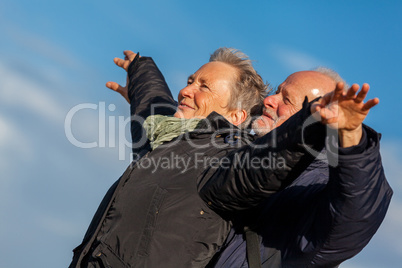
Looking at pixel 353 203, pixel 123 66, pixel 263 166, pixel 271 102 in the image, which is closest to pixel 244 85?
pixel 271 102

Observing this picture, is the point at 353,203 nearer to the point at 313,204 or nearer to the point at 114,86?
the point at 313,204

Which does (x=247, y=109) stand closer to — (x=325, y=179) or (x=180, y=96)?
(x=180, y=96)

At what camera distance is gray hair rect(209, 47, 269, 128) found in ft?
18.1

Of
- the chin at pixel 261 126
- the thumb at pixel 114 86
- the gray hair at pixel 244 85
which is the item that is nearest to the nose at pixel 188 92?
the gray hair at pixel 244 85

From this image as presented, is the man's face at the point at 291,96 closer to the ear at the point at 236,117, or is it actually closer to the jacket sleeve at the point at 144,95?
the ear at the point at 236,117

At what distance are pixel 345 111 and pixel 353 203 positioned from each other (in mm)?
579

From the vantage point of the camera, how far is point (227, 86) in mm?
5484

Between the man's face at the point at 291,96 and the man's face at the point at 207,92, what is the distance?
1.24 feet

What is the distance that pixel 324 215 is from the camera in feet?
12.0

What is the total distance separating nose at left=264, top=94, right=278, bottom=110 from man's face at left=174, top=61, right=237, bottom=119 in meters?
0.38

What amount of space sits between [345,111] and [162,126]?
2.02m

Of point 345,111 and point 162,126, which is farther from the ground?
point 162,126

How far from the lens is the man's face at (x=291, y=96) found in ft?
16.6

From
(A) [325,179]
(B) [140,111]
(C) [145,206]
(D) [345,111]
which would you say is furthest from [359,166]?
(B) [140,111]
